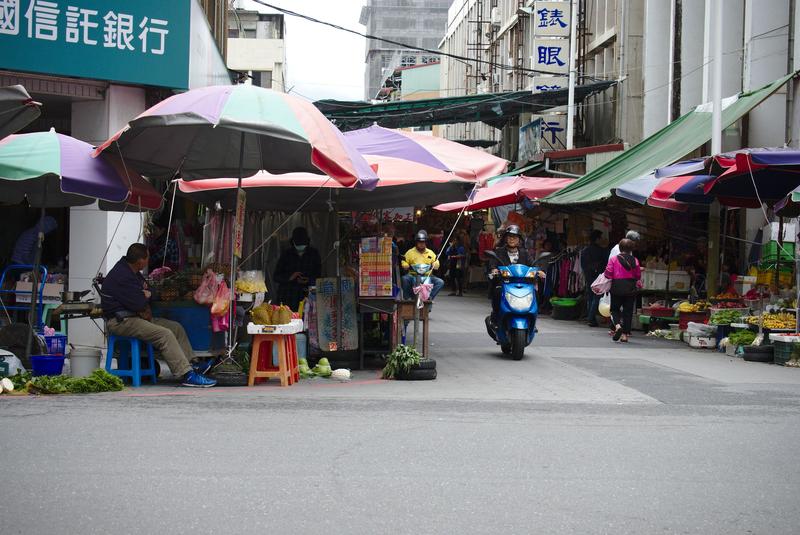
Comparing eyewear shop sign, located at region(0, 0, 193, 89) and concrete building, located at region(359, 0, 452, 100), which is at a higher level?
concrete building, located at region(359, 0, 452, 100)

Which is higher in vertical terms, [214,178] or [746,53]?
[746,53]

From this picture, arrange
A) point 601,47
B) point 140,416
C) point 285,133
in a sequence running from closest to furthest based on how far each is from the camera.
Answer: point 140,416 → point 285,133 → point 601,47

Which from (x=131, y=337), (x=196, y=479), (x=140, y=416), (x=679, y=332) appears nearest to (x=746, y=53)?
(x=679, y=332)

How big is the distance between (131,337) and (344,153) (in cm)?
315

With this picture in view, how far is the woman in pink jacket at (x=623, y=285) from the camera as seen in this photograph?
Answer: 18.1 m

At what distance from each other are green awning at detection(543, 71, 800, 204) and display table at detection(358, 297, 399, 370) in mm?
7319

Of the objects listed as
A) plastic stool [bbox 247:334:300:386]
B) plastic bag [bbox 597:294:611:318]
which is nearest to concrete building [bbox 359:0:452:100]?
plastic bag [bbox 597:294:611:318]

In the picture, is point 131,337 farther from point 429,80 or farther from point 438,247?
point 429,80

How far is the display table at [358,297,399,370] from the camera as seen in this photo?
13062mm

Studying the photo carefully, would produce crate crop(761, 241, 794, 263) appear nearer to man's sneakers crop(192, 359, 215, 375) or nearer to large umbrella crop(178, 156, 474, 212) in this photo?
large umbrella crop(178, 156, 474, 212)

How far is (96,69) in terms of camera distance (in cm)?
1533

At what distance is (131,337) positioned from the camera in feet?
36.6

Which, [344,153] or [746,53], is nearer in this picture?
[344,153]

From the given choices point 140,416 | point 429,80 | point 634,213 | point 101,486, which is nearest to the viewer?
point 101,486
